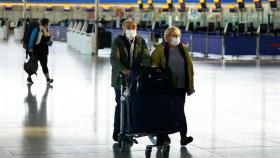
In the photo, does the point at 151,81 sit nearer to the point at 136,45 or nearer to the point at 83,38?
the point at 136,45

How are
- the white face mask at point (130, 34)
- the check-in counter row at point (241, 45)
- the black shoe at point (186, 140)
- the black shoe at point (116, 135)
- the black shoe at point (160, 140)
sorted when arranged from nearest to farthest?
the black shoe at point (160, 140)
the white face mask at point (130, 34)
the black shoe at point (186, 140)
the black shoe at point (116, 135)
the check-in counter row at point (241, 45)

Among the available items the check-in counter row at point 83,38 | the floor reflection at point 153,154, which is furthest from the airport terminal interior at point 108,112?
the check-in counter row at point 83,38

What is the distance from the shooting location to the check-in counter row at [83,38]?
116 feet

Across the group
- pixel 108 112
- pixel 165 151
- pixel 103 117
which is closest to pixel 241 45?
pixel 108 112

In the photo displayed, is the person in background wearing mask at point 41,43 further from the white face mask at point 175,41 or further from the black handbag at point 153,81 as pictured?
the black handbag at point 153,81

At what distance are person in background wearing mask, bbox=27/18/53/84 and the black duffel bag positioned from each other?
10.3 meters

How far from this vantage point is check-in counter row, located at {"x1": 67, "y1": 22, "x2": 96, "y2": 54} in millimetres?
35219

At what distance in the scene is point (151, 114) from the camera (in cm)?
937

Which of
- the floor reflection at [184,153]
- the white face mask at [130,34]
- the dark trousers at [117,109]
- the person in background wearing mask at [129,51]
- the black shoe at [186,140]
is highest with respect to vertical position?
the white face mask at [130,34]

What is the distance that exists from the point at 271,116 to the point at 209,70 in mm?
12010

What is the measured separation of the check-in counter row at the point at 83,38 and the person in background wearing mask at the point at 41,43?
15.0 metres

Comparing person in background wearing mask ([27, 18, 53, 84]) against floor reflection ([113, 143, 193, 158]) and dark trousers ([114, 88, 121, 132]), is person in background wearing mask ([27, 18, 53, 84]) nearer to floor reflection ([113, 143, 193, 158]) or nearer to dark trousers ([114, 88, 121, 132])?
dark trousers ([114, 88, 121, 132])

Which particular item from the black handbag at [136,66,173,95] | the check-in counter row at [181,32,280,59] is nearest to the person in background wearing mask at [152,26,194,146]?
the black handbag at [136,66,173,95]

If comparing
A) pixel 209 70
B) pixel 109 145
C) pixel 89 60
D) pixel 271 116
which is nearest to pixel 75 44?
pixel 89 60
